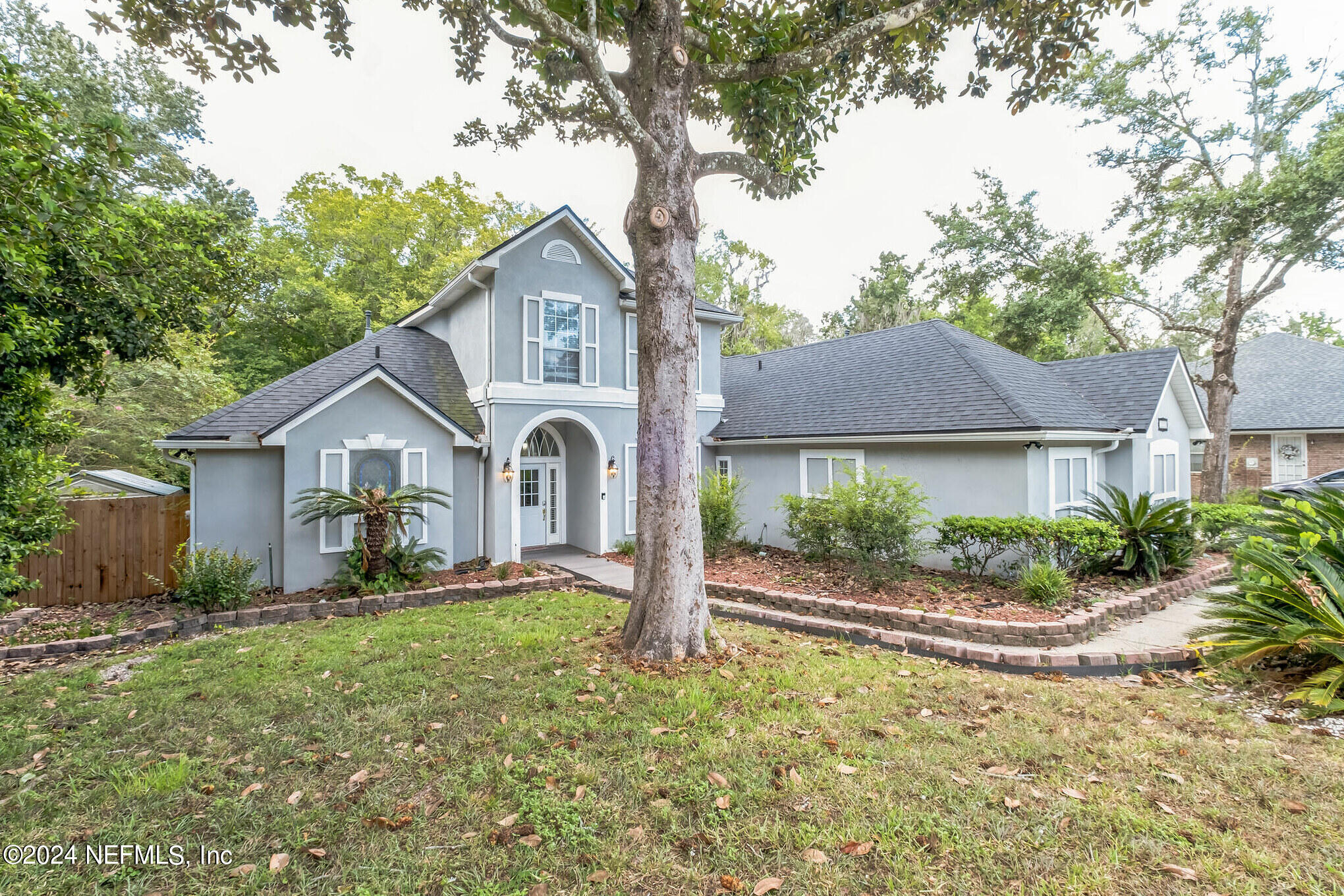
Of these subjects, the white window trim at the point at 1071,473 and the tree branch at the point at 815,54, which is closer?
the tree branch at the point at 815,54

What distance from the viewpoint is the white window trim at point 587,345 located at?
11984 millimetres

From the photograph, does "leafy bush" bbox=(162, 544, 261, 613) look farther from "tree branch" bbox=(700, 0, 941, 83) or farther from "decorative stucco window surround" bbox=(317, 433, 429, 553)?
"tree branch" bbox=(700, 0, 941, 83)

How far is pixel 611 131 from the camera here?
8172mm

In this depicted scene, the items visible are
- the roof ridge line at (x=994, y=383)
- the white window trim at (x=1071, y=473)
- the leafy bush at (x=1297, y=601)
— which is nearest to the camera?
the leafy bush at (x=1297, y=601)

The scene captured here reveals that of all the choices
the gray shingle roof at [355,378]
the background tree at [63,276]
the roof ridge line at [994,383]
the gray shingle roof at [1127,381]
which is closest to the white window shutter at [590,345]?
the gray shingle roof at [355,378]

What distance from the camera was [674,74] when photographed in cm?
578

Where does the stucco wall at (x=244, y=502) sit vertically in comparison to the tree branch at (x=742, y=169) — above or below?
below

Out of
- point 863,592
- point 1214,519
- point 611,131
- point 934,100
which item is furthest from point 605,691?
point 1214,519

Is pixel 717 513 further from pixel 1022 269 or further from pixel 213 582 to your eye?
pixel 1022 269

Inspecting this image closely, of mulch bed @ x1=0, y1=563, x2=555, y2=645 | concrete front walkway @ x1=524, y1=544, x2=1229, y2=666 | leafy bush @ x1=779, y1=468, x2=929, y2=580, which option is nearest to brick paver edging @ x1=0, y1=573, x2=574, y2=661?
mulch bed @ x1=0, y1=563, x2=555, y2=645

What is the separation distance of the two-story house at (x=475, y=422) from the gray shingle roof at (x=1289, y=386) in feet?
66.0

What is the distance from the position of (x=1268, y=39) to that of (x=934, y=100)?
15.2 m

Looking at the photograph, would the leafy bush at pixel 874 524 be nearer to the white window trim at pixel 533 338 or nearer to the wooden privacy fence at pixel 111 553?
the white window trim at pixel 533 338

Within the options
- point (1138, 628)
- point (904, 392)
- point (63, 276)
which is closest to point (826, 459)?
point (904, 392)
